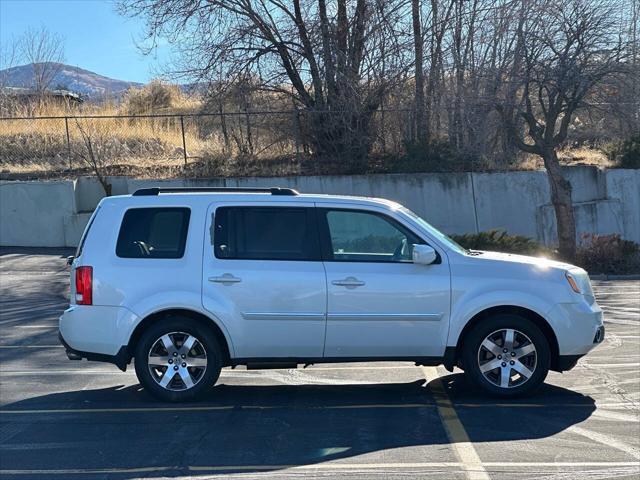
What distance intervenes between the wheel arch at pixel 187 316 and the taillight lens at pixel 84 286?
0.50 m

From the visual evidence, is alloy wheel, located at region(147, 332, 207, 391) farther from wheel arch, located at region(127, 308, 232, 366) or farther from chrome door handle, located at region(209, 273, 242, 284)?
chrome door handle, located at region(209, 273, 242, 284)

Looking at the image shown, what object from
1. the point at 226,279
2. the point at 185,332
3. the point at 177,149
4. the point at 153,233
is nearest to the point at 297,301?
the point at 226,279

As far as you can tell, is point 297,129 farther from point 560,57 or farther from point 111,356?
point 111,356

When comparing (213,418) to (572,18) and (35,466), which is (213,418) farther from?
(572,18)

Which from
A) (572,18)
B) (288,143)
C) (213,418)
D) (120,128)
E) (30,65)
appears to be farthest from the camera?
(30,65)

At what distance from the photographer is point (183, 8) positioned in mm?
22891

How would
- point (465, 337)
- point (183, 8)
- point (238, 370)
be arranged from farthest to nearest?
point (183, 8) → point (238, 370) → point (465, 337)

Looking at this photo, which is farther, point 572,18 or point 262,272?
point 572,18

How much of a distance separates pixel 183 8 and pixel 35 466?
63.4 feet

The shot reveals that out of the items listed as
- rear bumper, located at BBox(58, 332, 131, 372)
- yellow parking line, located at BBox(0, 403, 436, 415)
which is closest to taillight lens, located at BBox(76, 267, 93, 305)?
rear bumper, located at BBox(58, 332, 131, 372)

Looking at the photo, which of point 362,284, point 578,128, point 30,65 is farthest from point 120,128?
point 362,284

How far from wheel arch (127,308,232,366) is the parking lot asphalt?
0.51 meters

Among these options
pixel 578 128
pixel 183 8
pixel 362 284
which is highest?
pixel 183 8

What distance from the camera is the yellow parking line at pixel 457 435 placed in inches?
211
